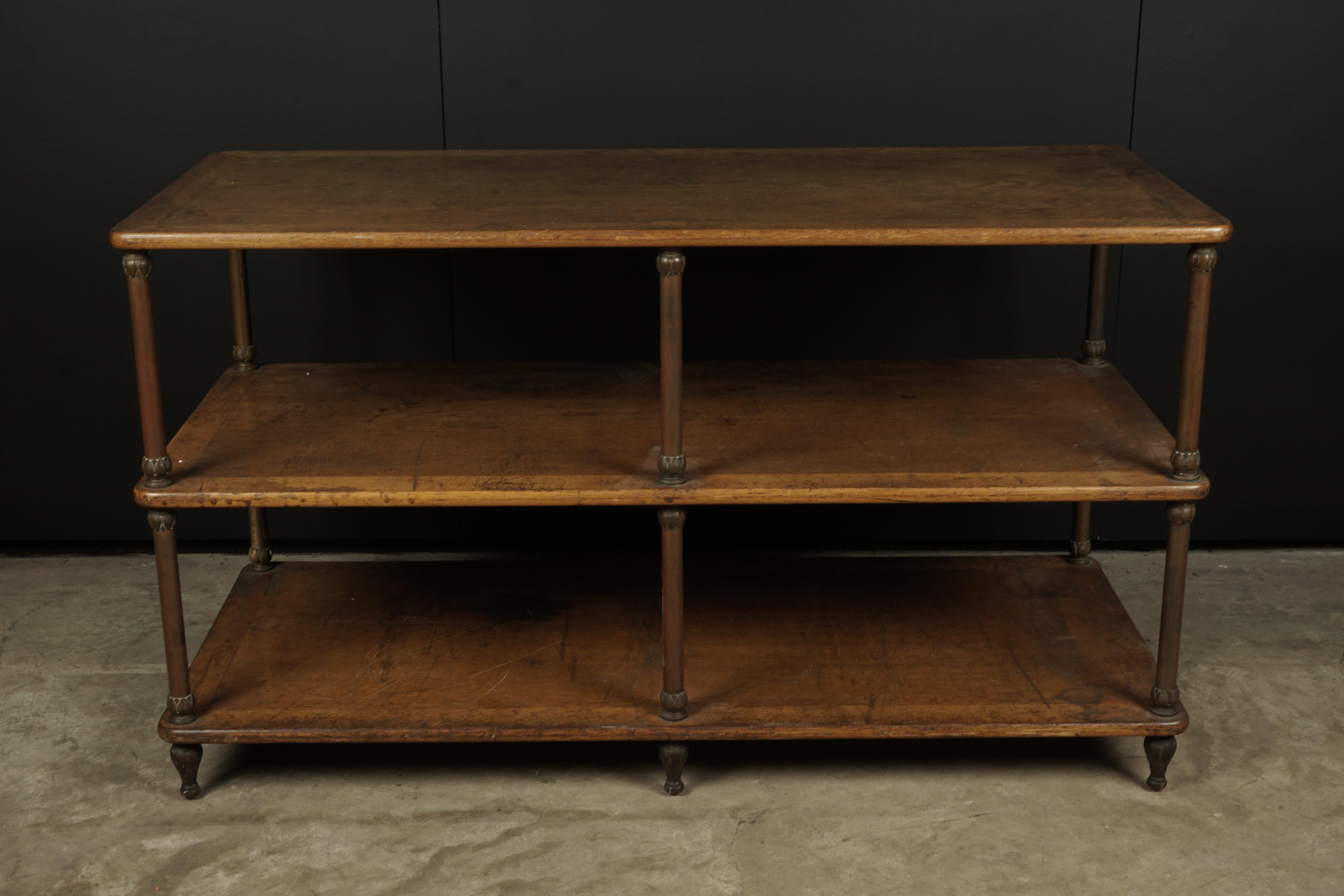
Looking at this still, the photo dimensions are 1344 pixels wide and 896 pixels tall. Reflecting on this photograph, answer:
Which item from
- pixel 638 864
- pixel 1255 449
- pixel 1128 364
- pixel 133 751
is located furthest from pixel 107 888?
pixel 1255 449

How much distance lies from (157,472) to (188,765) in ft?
2.22

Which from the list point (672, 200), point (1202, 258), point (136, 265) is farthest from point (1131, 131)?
point (136, 265)

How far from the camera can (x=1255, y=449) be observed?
14.3 feet

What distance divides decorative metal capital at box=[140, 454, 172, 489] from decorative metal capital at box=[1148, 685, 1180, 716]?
216 cm

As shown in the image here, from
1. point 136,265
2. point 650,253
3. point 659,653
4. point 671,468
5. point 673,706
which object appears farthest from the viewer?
point 650,253

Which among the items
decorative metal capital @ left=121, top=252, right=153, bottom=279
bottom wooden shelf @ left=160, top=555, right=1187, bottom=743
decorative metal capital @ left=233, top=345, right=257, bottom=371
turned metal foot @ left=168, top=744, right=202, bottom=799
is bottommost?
turned metal foot @ left=168, top=744, right=202, bottom=799

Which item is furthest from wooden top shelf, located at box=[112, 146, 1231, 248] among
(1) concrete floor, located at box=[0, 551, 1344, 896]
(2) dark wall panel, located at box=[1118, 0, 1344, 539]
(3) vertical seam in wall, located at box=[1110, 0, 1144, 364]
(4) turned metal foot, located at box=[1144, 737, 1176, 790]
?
(1) concrete floor, located at box=[0, 551, 1344, 896]

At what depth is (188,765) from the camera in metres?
3.24

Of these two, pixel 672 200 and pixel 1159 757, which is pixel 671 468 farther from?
pixel 1159 757

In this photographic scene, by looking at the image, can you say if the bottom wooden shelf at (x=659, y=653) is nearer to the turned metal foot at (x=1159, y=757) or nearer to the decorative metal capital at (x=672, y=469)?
the turned metal foot at (x=1159, y=757)

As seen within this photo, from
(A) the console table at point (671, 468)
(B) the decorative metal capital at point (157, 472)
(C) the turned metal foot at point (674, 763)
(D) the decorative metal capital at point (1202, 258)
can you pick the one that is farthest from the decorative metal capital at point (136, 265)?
(D) the decorative metal capital at point (1202, 258)

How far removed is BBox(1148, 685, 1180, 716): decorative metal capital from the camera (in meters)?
3.22

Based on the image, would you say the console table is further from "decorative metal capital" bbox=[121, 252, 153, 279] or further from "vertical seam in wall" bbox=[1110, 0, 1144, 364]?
"vertical seam in wall" bbox=[1110, 0, 1144, 364]

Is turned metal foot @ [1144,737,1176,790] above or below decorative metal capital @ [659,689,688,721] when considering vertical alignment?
below
